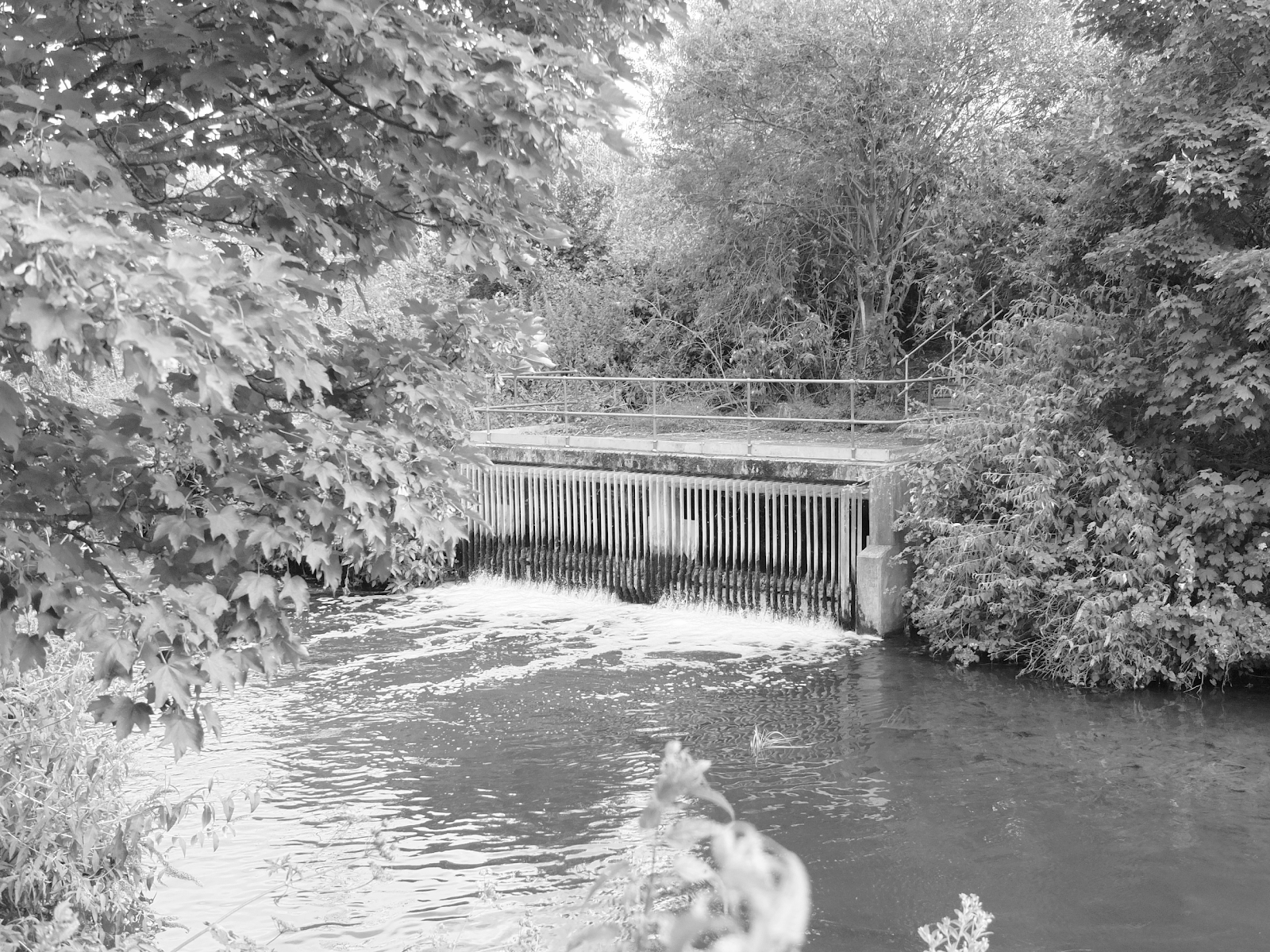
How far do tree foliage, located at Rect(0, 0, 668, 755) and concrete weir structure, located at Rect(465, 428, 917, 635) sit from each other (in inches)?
415

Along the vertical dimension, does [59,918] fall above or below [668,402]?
below

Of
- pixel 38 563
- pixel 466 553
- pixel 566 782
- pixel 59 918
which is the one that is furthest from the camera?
pixel 466 553

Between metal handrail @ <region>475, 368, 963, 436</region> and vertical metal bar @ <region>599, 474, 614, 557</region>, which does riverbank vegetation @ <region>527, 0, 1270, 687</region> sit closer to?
metal handrail @ <region>475, 368, 963, 436</region>

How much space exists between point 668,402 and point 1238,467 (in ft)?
42.1

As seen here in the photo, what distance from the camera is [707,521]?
54.1ft

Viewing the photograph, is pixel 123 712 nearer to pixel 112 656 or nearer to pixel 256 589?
pixel 112 656

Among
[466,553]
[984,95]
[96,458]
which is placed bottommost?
[466,553]

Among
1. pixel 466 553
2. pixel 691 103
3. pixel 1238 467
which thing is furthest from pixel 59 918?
pixel 691 103

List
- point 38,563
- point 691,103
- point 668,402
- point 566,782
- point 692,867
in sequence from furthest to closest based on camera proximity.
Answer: point 668,402, point 691,103, point 566,782, point 38,563, point 692,867

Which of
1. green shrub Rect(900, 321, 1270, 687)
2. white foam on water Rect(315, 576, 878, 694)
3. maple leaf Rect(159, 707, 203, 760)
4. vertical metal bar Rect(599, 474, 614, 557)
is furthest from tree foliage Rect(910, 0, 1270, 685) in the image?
maple leaf Rect(159, 707, 203, 760)

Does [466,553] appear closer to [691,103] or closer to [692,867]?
[691,103]

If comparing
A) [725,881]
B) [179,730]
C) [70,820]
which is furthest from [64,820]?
[725,881]

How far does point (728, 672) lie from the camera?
12984 mm

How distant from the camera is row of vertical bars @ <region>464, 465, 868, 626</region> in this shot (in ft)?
49.6
